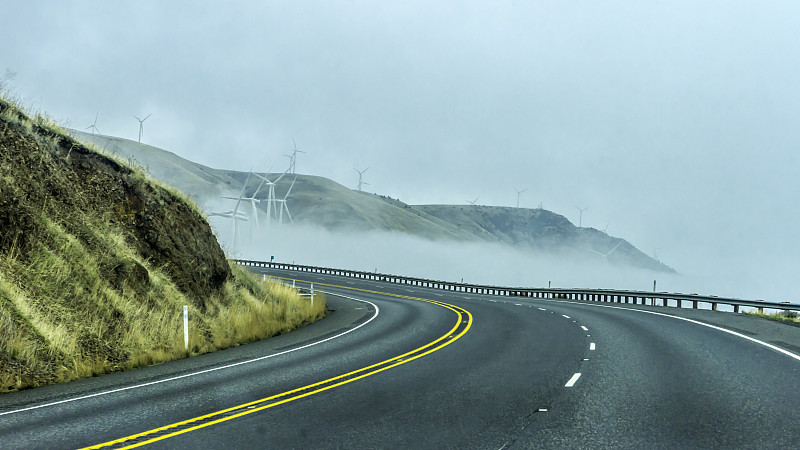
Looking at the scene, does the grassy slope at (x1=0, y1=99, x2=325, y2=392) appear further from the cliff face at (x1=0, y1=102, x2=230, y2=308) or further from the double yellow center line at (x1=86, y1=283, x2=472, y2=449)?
the double yellow center line at (x1=86, y1=283, x2=472, y2=449)

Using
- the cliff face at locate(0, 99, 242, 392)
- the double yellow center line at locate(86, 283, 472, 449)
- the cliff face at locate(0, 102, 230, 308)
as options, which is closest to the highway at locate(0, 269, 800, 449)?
the double yellow center line at locate(86, 283, 472, 449)

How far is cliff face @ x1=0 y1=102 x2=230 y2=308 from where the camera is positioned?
15.8 metres

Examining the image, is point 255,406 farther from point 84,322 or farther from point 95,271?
point 95,271

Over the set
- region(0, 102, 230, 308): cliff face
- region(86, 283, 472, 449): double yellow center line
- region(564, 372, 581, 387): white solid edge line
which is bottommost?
region(86, 283, 472, 449): double yellow center line

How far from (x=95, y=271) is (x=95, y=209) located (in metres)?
3.89

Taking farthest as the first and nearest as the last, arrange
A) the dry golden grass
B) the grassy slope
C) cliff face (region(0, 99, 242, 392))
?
the grassy slope, cliff face (region(0, 99, 242, 392)), the dry golden grass

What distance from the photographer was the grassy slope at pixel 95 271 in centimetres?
1277

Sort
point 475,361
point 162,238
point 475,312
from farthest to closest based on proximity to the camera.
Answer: point 475,312 < point 162,238 < point 475,361

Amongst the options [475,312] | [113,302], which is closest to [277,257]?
[475,312]

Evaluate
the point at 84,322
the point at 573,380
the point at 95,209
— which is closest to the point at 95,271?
the point at 84,322

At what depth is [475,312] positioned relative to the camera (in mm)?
30656

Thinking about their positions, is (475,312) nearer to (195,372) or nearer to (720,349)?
(720,349)

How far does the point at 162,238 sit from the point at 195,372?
945 centimetres

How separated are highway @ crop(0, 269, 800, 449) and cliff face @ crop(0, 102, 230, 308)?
4.52 meters
